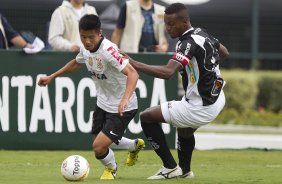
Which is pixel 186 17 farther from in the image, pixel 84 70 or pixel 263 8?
pixel 263 8

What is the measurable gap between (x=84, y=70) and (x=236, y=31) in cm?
1148

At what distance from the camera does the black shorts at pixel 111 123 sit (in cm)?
1152

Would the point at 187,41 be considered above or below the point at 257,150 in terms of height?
above

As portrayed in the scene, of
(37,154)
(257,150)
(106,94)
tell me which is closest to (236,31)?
(257,150)

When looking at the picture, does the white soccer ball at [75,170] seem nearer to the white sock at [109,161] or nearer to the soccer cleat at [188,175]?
the white sock at [109,161]

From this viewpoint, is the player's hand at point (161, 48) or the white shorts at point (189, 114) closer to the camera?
the white shorts at point (189, 114)

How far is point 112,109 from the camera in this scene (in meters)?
11.7

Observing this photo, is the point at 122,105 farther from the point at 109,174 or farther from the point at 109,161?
the point at 109,174

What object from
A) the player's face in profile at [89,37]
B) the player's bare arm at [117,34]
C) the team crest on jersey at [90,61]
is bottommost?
the player's bare arm at [117,34]

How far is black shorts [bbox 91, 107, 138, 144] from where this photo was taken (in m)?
11.5

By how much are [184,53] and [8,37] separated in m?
5.46

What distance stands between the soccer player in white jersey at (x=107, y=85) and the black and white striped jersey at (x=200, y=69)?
62 cm

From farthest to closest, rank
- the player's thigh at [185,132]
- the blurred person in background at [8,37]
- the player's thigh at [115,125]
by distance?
the blurred person in background at [8,37], the player's thigh at [185,132], the player's thigh at [115,125]

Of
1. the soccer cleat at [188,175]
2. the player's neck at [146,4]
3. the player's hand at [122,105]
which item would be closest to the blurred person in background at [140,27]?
the player's neck at [146,4]
